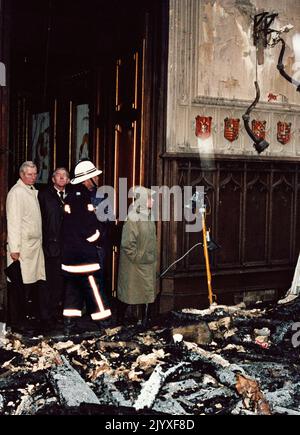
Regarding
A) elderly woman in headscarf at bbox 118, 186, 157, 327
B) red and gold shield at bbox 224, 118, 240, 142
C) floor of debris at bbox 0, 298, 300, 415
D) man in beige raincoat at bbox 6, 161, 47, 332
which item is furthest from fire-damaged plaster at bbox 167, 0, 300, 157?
floor of debris at bbox 0, 298, 300, 415

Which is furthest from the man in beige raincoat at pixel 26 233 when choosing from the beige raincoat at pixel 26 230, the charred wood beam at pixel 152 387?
the charred wood beam at pixel 152 387

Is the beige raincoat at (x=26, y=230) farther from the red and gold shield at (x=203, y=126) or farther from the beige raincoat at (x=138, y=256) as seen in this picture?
the red and gold shield at (x=203, y=126)

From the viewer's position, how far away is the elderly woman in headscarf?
8.57 metres

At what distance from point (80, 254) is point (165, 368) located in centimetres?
230

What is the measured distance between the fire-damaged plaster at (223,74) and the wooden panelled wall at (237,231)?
0.95 ft

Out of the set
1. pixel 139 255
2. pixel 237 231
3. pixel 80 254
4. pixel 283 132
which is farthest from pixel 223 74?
pixel 80 254

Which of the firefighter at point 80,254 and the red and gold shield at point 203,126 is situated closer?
the firefighter at point 80,254

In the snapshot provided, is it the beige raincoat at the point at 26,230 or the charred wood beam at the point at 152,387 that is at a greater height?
the beige raincoat at the point at 26,230

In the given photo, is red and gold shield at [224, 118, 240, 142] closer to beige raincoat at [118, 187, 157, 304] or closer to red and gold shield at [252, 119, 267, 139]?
red and gold shield at [252, 119, 267, 139]

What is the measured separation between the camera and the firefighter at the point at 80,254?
27.4ft

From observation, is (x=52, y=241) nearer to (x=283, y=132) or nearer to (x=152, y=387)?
(x=152, y=387)

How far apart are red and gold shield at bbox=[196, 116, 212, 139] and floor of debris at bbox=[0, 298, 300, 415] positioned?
2.69 meters

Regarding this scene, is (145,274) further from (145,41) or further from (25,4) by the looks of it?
(25,4)
